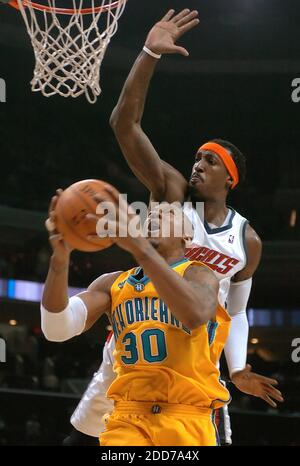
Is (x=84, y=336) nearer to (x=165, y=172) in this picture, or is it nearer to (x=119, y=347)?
(x=165, y=172)

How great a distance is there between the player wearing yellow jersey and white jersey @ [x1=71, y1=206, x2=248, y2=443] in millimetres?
923

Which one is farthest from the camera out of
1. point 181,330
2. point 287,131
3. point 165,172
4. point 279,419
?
point 287,131

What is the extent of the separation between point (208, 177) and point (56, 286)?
5.06 ft

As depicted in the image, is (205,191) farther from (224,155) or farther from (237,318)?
(237,318)

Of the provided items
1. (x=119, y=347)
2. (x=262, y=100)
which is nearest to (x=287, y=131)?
(x=262, y=100)

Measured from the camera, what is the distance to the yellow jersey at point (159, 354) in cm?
286

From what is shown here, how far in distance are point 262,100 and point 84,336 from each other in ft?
11.8

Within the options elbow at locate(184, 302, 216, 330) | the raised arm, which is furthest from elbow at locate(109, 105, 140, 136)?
elbow at locate(184, 302, 216, 330)

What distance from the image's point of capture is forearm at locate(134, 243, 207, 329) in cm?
254

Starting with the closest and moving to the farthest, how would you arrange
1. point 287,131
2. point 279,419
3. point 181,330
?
point 181,330 → point 279,419 → point 287,131

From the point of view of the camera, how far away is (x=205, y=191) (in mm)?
4129

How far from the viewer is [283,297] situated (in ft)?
32.2

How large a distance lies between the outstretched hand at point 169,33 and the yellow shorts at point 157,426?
5.42ft

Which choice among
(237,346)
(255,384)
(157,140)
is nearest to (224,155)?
(237,346)
